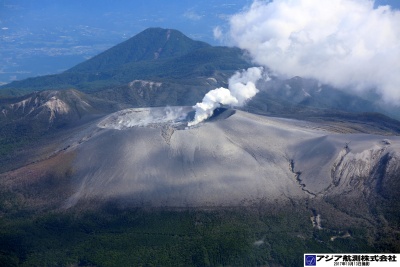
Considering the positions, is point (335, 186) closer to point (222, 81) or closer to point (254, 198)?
point (254, 198)

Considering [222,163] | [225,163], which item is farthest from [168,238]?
[225,163]

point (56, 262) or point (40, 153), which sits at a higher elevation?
point (40, 153)

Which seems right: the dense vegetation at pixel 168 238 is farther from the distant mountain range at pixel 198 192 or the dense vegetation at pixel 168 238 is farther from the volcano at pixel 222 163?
the volcano at pixel 222 163

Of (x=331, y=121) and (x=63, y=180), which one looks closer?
(x=63, y=180)

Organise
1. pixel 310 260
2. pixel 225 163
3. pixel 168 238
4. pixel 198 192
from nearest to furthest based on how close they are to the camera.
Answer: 1. pixel 310 260
2. pixel 168 238
3. pixel 198 192
4. pixel 225 163

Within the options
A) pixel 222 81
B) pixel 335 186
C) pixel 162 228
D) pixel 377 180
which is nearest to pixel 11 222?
pixel 162 228

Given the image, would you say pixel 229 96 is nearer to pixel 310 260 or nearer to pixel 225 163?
pixel 225 163

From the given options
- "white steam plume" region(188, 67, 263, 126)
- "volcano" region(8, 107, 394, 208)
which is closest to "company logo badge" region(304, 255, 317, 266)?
"volcano" region(8, 107, 394, 208)

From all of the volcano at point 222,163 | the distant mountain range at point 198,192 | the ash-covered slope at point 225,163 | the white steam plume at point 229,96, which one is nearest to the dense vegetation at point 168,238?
the distant mountain range at point 198,192
